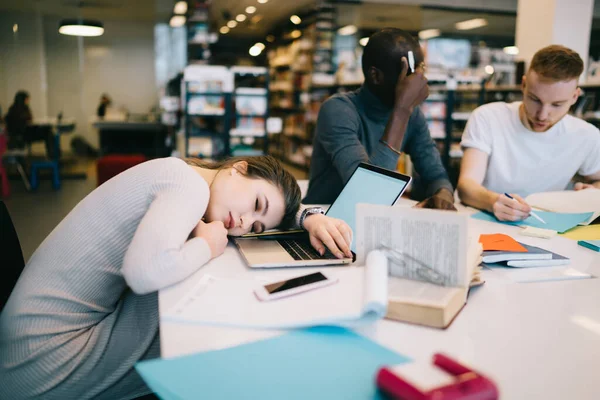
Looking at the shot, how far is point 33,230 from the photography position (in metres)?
4.79

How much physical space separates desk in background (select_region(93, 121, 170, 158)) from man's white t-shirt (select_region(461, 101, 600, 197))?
7274mm

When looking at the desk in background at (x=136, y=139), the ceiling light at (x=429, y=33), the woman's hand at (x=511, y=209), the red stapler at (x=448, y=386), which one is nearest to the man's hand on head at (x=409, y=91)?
the woman's hand at (x=511, y=209)

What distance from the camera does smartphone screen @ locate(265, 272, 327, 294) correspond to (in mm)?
942

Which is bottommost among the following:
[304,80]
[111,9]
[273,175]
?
[273,175]

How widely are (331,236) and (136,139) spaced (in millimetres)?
8724

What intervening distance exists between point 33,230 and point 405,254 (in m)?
4.75

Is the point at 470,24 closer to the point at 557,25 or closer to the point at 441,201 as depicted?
the point at 557,25

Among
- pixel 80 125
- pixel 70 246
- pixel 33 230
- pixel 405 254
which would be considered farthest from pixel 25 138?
pixel 405 254

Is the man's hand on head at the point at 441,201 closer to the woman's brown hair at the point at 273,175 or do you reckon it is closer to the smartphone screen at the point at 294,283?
the woman's brown hair at the point at 273,175

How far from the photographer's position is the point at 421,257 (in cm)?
100

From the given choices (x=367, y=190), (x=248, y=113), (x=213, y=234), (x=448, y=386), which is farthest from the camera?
(x=248, y=113)

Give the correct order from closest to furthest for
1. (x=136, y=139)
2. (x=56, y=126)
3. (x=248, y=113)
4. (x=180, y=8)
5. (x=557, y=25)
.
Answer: (x=557, y=25) → (x=248, y=113) → (x=56, y=126) → (x=136, y=139) → (x=180, y=8)

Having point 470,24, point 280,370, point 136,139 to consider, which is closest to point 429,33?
point 470,24

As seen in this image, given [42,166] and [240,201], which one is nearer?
[240,201]
